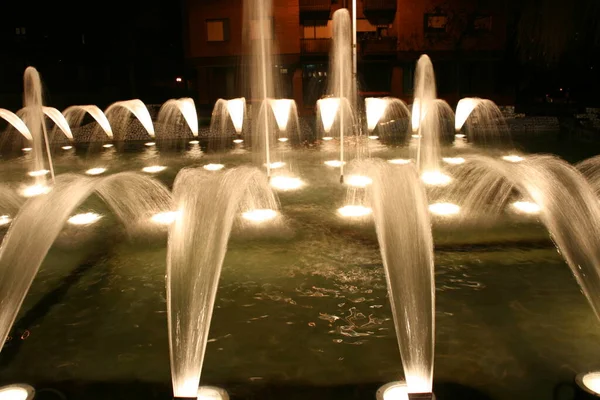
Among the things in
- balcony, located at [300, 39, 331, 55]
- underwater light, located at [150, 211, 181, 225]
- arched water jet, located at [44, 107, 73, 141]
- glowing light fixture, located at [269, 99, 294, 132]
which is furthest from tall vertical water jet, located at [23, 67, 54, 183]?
balcony, located at [300, 39, 331, 55]

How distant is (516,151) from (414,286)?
1327cm

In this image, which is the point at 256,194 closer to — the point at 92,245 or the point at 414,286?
the point at 92,245

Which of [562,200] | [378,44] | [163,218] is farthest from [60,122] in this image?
[378,44]

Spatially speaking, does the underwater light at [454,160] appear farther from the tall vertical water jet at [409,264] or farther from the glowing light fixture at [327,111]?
the glowing light fixture at [327,111]

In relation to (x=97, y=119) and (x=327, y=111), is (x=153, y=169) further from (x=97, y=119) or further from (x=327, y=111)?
(x=327, y=111)

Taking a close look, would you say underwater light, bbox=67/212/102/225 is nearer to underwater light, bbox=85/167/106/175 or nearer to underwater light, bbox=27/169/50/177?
underwater light, bbox=85/167/106/175

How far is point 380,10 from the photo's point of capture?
40906mm

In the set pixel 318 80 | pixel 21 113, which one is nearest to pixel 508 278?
pixel 21 113

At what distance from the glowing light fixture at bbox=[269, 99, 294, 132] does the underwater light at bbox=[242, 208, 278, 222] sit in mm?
12872

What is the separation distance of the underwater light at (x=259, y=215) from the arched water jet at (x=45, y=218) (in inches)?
78.9

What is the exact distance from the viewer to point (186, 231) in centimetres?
745

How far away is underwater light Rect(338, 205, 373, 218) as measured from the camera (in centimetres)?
1045

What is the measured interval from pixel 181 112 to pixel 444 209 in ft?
61.7

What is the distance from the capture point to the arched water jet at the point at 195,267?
5.14 meters
